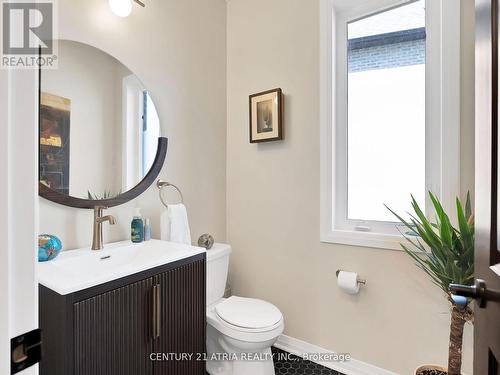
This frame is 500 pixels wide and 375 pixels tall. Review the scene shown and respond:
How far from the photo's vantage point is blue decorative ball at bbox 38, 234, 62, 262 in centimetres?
117

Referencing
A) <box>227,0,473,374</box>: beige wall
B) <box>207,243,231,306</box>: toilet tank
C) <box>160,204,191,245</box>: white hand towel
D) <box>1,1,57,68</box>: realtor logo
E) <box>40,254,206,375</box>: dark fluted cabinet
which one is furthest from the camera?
<box>207,243,231,306</box>: toilet tank

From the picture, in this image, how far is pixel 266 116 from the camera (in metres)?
1.98

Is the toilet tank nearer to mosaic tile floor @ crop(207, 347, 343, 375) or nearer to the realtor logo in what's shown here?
mosaic tile floor @ crop(207, 347, 343, 375)

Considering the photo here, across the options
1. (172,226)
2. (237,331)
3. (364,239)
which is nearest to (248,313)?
(237,331)

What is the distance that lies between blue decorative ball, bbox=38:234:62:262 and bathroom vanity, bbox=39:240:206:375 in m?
0.03

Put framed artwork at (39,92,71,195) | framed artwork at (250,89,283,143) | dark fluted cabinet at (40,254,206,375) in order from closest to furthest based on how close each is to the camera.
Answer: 1. dark fluted cabinet at (40,254,206,375)
2. framed artwork at (39,92,71,195)
3. framed artwork at (250,89,283,143)

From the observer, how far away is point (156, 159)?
1723 millimetres

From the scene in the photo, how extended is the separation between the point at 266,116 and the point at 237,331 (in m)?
1.36

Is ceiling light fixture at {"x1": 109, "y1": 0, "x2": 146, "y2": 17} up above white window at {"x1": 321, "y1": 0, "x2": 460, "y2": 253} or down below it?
above

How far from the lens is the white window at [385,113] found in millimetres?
1414

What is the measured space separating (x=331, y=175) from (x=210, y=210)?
2.97 ft

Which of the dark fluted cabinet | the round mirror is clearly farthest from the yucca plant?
the dark fluted cabinet

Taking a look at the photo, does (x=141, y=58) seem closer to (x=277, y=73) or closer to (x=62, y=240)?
(x=277, y=73)

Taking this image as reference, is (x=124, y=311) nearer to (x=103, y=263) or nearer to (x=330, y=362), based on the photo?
(x=103, y=263)
